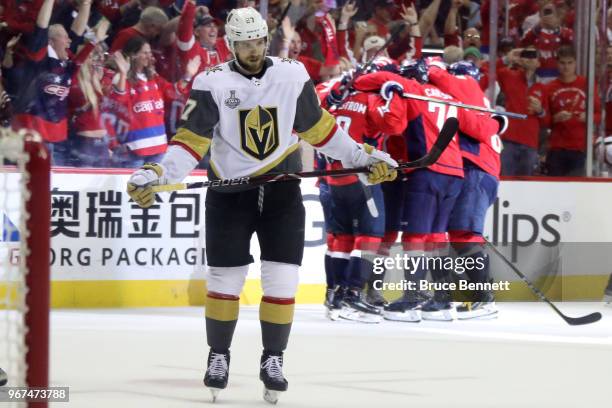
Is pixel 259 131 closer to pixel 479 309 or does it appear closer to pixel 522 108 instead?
pixel 479 309

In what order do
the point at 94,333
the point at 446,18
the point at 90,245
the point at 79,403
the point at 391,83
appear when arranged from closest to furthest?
the point at 79,403
the point at 94,333
the point at 391,83
the point at 90,245
the point at 446,18

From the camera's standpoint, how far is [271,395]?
4.61 metres

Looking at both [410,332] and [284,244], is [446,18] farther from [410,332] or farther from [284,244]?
[284,244]

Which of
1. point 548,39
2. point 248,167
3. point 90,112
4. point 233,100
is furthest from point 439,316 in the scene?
point 233,100

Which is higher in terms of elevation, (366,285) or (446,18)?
(446,18)

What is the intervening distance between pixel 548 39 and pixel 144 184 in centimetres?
526

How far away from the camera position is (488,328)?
7121 millimetres

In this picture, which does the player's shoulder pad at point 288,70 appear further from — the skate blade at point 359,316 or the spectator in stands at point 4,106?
the spectator in stands at point 4,106

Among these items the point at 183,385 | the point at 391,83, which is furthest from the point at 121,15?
the point at 183,385

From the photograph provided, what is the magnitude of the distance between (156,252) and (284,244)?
3.26 m

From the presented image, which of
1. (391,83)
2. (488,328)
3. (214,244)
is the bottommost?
(488,328)

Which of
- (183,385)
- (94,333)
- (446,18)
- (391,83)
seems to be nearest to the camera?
(183,385)

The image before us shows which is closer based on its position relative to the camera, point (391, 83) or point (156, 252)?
point (391, 83)

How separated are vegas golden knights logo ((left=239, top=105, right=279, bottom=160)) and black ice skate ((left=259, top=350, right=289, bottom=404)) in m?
0.72
